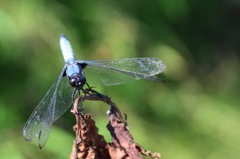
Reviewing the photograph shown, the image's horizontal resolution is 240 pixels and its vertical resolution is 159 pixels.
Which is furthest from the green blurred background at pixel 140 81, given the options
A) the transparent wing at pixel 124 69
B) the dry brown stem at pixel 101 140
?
the dry brown stem at pixel 101 140

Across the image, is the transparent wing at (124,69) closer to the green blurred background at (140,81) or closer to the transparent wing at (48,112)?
the transparent wing at (48,112)

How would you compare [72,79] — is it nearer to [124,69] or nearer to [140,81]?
[124,69]

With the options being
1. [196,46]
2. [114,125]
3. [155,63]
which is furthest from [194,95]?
[114,125]

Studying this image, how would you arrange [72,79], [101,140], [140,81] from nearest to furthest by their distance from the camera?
[101,140], [72,79], [140,81]

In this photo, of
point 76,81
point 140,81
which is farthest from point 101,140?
point 140,81

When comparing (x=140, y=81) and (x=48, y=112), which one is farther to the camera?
(x=140, y=81)

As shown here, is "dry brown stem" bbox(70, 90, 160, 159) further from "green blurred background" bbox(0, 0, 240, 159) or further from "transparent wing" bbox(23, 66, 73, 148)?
"green blurred background" bbox(0, 0, 240, 159)

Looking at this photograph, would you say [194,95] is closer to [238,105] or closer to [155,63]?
[238,105]
